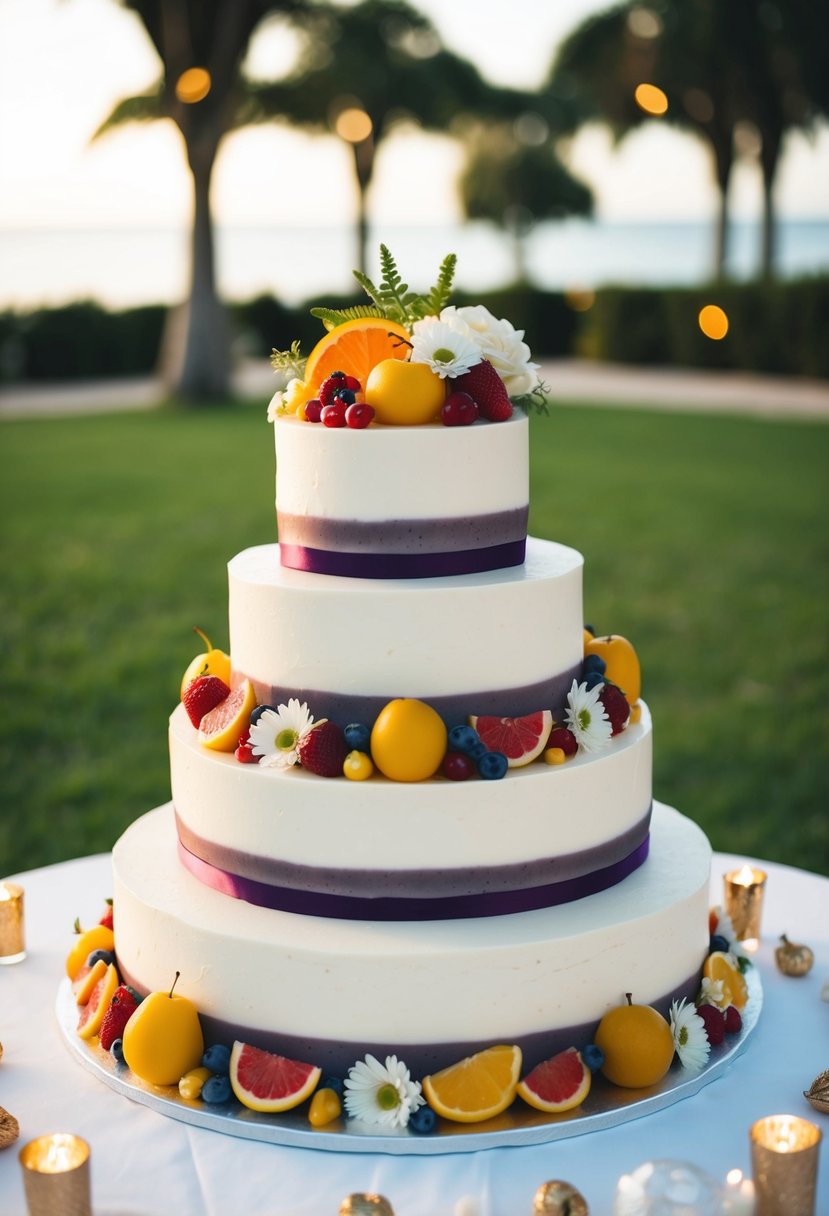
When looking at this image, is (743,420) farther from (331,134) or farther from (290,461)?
(290,461)

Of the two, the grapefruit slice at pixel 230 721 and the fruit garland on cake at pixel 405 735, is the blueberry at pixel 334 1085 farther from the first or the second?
the grapefruit slice at pixel 230 721

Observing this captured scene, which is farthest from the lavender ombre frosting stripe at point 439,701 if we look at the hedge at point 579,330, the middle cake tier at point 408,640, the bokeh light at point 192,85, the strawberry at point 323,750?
the hedge at point 579,330

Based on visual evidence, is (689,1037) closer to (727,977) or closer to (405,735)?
(727,977)

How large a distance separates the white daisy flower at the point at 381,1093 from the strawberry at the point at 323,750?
2.46 ft

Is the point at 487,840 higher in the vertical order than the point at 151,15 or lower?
lower

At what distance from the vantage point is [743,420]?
64.7ft

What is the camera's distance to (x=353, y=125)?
26.8 m

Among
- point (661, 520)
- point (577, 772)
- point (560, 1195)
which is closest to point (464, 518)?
point (577, 772)

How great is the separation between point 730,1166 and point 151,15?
20327 mm

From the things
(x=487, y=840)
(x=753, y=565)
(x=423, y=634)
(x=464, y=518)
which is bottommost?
(x=753, y=565)

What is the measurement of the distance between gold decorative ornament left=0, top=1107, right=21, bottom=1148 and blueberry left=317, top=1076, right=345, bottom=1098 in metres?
0.78

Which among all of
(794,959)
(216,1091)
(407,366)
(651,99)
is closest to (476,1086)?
(216,1091)

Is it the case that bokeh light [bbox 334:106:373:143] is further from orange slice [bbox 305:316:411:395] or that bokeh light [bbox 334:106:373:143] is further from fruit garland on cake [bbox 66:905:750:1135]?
fruit garland on cake [bbox 66:905:750:1135]

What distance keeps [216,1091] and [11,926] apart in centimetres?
123
